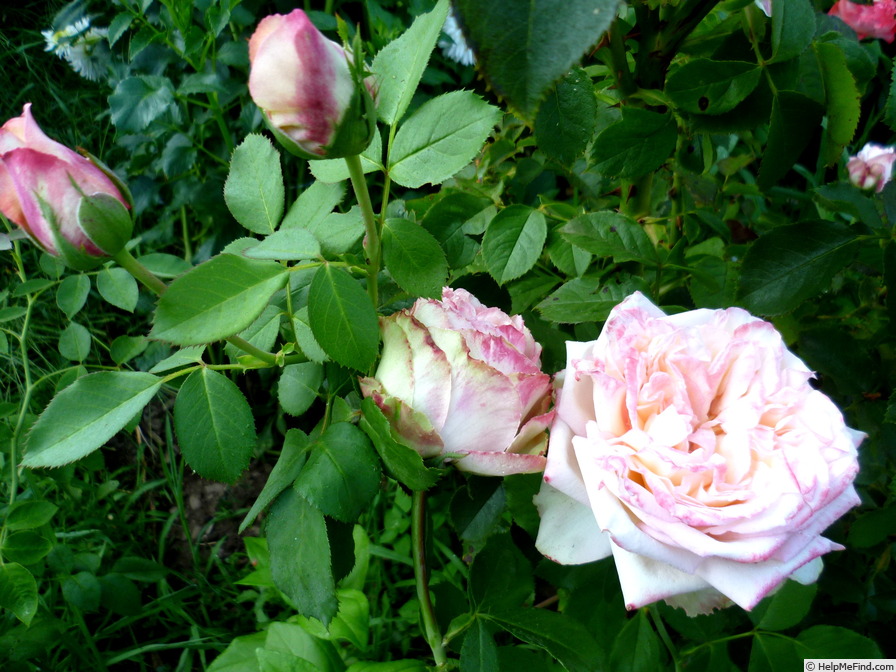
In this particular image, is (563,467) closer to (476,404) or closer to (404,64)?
(476,404)

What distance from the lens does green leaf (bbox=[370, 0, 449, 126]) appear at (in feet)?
1.43

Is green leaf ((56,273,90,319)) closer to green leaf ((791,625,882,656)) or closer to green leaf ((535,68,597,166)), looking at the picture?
green leaf ((535,68,597,166))

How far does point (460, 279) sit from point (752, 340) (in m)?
0.26

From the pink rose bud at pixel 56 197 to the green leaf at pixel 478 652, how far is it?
38 cm

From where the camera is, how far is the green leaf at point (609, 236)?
568 millimetres

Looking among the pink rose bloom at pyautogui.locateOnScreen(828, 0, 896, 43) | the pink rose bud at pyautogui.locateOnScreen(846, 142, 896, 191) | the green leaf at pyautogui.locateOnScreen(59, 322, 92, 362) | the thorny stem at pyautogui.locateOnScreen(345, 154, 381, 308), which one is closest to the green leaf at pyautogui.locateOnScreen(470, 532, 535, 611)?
the thorny stem at pyautogui.locateOnScreen(345, 154, 381, 308)

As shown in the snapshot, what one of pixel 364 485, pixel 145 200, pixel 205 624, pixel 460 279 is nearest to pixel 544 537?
pixel 364 485

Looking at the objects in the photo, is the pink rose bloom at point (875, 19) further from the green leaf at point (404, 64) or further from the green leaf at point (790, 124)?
the green leaf at point (404, 64)

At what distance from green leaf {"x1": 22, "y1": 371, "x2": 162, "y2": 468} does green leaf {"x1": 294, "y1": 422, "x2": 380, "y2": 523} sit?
0.40 feet

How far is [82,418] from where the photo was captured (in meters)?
0.42

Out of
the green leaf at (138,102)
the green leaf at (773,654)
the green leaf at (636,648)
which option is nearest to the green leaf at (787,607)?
the green leaf at (773,654)

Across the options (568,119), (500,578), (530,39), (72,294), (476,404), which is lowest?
(500,578)

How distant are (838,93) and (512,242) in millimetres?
272

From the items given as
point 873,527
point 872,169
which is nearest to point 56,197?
point 873,527
